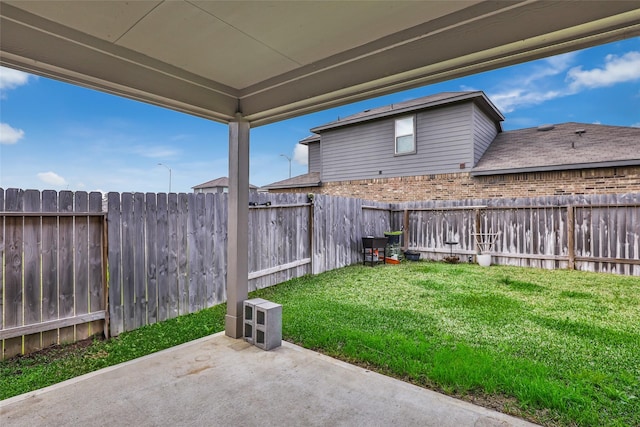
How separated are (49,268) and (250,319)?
79.1 inches

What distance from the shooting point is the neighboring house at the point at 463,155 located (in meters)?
8.20

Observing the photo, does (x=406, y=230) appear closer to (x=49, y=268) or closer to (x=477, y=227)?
(x=477, y=227)

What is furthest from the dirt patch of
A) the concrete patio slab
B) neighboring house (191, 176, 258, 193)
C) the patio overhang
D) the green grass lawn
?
neighboring house (191, 176, 258, 193)

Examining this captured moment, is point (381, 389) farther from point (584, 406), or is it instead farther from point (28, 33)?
point (28, 33)

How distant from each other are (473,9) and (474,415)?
2.50m

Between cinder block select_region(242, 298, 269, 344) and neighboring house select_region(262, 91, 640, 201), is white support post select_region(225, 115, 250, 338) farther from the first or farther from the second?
neighboring house select_region(262, 91, 640, 201)

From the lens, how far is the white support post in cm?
341

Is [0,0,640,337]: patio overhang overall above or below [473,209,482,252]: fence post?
above

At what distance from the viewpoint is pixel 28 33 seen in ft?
6.38

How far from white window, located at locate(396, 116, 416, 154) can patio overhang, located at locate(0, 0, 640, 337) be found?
8.78 m

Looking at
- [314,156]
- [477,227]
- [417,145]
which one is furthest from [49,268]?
[314,156]

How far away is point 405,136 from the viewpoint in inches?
436

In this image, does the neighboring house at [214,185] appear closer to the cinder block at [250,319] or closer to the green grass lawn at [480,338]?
the green grass lawn at [480,338]

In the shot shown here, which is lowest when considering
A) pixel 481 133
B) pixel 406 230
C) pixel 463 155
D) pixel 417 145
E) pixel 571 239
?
pixel 571 239
